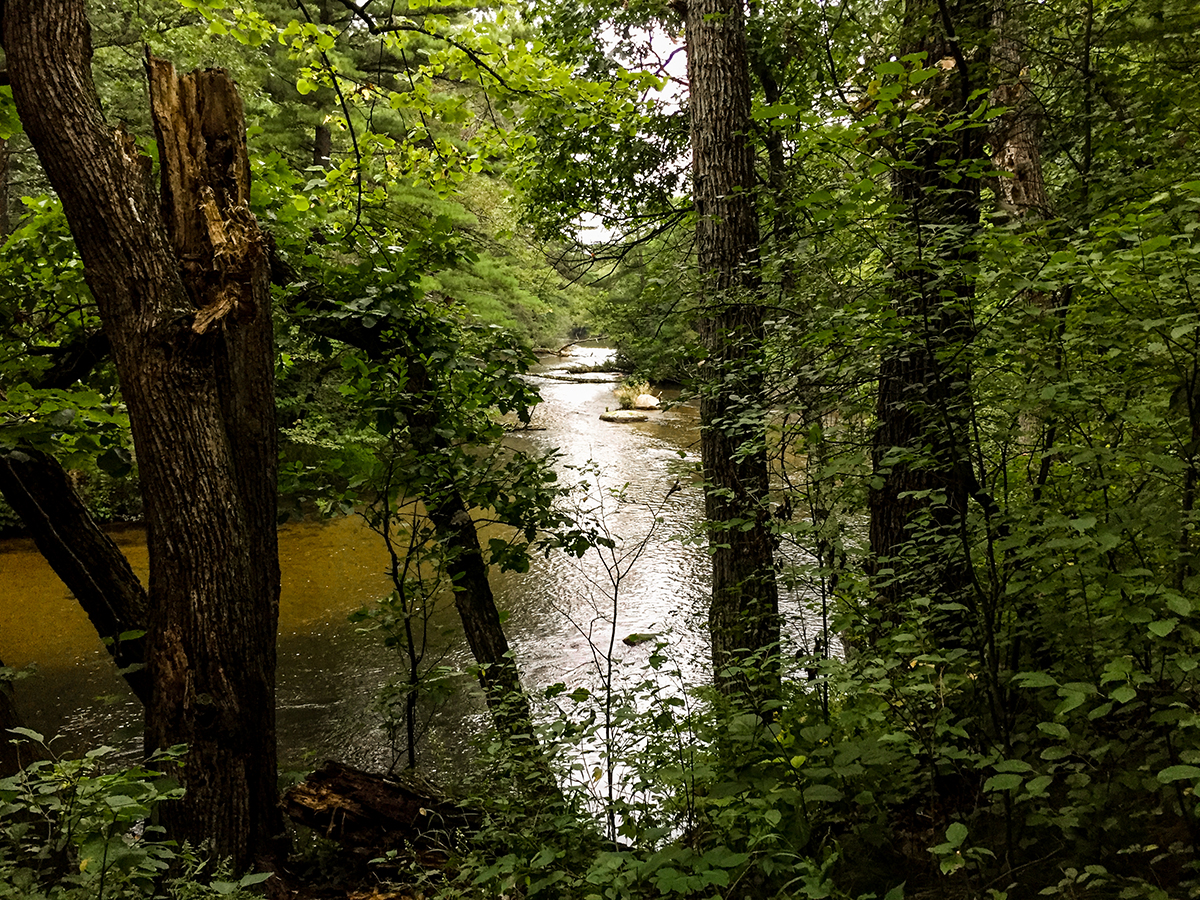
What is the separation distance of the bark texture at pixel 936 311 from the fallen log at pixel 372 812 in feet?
7.79

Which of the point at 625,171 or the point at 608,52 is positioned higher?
the point at 608,52

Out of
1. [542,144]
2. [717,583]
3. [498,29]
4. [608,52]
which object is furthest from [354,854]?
[608,52]

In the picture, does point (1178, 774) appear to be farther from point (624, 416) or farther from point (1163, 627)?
point (624, 416)

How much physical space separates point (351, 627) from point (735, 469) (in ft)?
18.1

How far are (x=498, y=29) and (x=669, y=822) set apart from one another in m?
5.43

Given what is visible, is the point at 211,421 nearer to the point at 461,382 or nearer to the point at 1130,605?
the point at 461,382

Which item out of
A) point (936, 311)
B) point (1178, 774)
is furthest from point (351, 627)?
point (1178, 774)

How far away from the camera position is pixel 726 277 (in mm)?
4355

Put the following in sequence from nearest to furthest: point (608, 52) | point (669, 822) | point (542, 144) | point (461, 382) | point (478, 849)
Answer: point (669, 822)
point (478, 849)
point (461, 382)
point (542, 144)
point (608, 52)

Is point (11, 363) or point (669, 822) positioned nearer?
point (669, 822)

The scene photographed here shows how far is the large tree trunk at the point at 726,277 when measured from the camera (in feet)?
13.5

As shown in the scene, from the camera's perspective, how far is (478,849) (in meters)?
2.89

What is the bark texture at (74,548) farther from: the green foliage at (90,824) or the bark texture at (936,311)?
the bark texture at (936,311)

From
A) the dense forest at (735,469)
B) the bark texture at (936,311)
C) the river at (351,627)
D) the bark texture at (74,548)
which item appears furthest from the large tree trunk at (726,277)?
the bark texture at (74,548)
